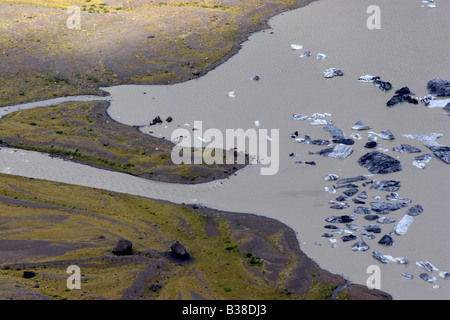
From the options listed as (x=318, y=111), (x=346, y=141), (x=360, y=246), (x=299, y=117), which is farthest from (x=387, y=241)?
(x=318, y=111)

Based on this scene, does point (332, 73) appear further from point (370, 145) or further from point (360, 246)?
point (360, 246)

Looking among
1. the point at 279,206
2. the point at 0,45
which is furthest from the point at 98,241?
the point at 0,45

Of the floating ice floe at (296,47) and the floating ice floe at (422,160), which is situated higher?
the floating ice floe at (296,47)

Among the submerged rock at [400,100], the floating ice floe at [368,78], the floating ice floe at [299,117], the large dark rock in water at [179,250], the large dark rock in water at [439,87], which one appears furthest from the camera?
the floating ice floe at [368,78]

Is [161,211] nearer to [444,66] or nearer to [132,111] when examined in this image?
[132,111]

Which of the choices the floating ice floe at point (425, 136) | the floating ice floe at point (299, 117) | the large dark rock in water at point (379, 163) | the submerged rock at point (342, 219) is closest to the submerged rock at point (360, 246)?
the submerged rock at point (342, 219)

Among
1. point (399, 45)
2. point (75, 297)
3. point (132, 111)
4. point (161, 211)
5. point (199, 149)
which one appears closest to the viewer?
point (75, 297)

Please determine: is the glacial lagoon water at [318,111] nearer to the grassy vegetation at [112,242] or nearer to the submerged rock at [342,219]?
the submerged rock at [342,219]

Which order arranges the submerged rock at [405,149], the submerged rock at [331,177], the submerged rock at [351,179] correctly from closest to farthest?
the submerged rock at [351,179] < the submerged rock at [331,177] < the submerged rock at [405,149]
